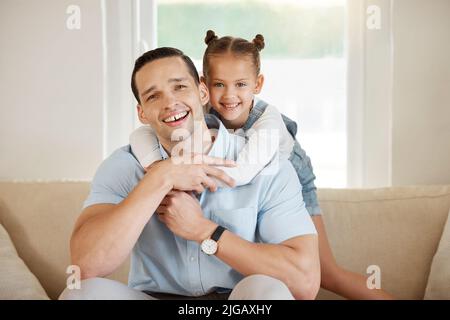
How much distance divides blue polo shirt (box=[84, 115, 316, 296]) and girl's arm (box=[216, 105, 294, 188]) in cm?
3

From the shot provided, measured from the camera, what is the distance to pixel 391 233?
201cm

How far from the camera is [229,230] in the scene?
1572mm

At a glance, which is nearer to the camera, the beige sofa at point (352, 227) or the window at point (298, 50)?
the beige sofa at point (352, 227)

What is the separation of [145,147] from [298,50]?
1.03m

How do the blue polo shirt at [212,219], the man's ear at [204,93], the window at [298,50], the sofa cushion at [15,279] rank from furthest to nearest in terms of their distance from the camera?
the window at [298,50]
the sofa cushion at [15,279]
the man's ear at [204,93]
the blue polo shirt at [212,219]

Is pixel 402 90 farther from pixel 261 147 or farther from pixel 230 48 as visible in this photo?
pixel 261 147

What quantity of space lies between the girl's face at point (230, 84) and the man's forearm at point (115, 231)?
463mm

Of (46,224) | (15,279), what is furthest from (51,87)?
(15,279)

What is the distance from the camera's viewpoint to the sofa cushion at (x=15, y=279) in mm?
1840

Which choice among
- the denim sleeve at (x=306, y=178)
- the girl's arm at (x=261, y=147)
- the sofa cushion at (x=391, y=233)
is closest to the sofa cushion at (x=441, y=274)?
the sofa cushion at (x=391, y=233)

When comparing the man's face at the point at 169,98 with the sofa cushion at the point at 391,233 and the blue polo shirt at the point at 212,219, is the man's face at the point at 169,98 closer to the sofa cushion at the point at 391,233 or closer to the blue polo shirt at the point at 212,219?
the blue polo shirt at the point at 212,219

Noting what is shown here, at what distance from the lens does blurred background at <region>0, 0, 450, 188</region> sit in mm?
2318

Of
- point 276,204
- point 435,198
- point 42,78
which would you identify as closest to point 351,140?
point 435,198
